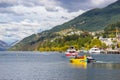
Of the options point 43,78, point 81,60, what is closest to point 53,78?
point 43,78

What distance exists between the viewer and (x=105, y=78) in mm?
99625

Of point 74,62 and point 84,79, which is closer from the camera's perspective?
point 84,79

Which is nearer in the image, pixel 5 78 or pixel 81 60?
pixel 5 78

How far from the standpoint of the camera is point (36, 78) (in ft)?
349

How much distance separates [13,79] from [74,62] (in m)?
79.8

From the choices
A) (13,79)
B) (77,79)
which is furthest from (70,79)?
(13,79)

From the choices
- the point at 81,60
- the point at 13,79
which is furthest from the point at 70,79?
the point at 81,60

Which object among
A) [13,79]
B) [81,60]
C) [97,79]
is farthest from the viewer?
[81,60]

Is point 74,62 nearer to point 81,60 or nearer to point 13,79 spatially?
point 81,60

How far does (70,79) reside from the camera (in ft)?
329

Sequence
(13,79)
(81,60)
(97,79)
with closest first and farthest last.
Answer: (97,79), (13,79), (81,60)

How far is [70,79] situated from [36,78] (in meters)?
11.6

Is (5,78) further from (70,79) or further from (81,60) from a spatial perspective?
(81,60)

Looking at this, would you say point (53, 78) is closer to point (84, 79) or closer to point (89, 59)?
point (84, 79)
